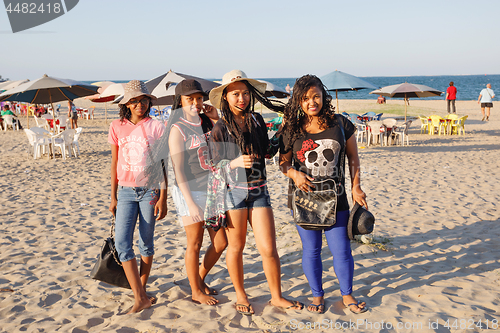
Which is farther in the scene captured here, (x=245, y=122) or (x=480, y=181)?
(x=480, y=181)

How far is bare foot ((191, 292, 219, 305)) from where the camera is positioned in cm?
299

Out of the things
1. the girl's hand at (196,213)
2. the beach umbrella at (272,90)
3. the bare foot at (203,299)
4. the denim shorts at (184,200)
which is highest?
the beach umbrella at (272,90)

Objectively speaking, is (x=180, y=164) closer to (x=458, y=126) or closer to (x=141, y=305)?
(x=141, y=305)

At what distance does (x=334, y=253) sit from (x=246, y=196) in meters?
0.78

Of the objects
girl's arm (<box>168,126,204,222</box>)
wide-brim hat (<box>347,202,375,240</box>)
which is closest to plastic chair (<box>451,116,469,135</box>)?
wide-brim hat (<box>347,202,375,240</box>)

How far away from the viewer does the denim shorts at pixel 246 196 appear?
2.61 metres

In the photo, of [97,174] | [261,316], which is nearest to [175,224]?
[261,316]

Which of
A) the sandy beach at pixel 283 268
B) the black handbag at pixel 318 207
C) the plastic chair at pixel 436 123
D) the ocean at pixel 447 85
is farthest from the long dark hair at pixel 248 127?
the ocean at pixel 447 85

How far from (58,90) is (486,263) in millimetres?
11288

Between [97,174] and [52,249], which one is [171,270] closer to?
[52,249]

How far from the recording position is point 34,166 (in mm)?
9727

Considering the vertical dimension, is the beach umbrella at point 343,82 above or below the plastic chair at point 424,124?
above

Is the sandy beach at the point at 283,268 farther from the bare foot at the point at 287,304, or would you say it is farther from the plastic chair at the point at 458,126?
the plastic chair at the point at 458,126

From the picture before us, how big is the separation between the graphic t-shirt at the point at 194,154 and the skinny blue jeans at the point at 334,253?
0.83 metres
